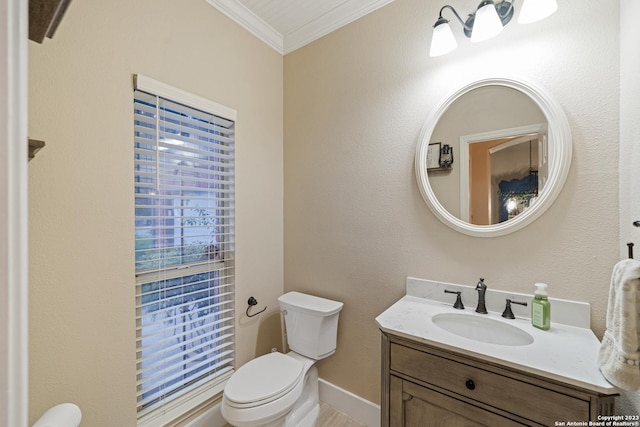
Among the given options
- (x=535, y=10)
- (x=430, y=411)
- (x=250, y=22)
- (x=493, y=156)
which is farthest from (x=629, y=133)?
(x=250, y=22)

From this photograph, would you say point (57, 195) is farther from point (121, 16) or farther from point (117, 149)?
point (121, 16)

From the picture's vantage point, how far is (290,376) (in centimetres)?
140

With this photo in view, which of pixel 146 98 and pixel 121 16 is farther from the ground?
pixel 121 16

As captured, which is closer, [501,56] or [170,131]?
Answer: [501,56]

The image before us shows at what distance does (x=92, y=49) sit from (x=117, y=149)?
1.38 ft

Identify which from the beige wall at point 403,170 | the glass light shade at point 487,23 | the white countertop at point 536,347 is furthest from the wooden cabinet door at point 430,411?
the glass light shade at point 487,23

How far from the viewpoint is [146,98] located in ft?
4.34

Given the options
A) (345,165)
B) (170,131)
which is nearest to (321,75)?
(345,165)

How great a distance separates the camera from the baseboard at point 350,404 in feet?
5.31

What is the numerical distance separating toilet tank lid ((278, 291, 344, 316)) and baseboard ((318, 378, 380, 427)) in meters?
0.59

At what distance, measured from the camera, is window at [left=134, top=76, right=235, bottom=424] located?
132 cm

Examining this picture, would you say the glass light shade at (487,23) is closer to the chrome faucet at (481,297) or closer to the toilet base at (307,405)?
the chrome faucet at (481,297)

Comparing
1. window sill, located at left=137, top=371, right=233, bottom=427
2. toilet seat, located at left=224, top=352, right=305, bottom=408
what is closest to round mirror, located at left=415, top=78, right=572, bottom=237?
toilet seat, located at left=224, top=352, right=305, bottom=408

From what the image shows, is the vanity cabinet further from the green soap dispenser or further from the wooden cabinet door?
the green soap dispenser
